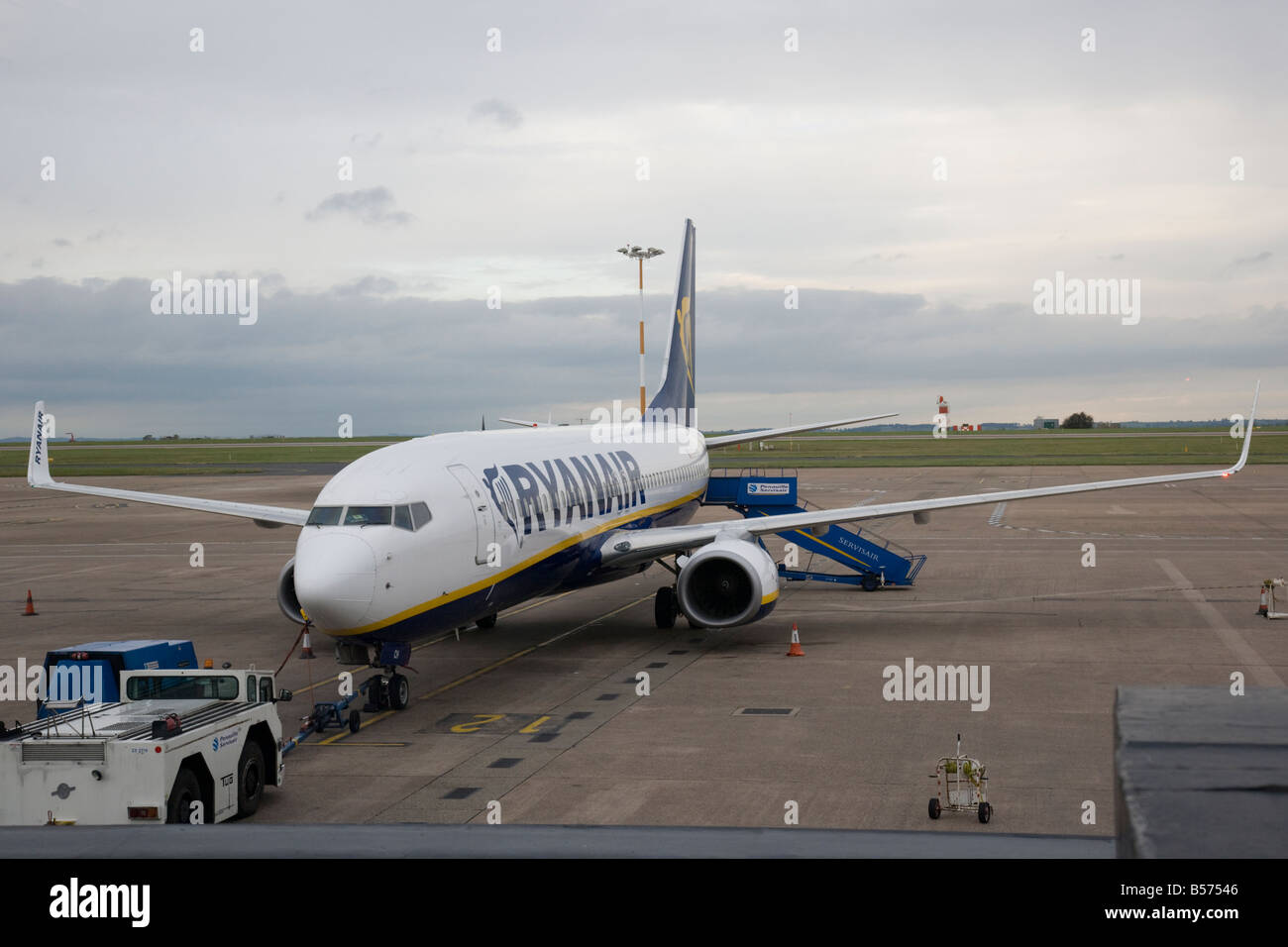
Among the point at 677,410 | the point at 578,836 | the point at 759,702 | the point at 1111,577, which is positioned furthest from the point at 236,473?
the point at 578,836

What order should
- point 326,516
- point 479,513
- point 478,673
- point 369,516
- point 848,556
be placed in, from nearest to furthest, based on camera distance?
point 369,516, point 326,516, point 479,513, point 478,673, point 848,556

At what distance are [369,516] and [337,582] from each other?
154 centimetres

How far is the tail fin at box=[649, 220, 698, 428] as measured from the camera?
41.6 metres

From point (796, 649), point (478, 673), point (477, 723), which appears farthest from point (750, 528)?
point (477, 723)

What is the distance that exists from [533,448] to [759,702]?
8.12 meters

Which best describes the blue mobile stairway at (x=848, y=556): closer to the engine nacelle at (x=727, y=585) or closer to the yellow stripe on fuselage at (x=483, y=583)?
the yellow stripe on fuselage at (x=483, y=583)

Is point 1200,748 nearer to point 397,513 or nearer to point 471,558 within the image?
point 397,513

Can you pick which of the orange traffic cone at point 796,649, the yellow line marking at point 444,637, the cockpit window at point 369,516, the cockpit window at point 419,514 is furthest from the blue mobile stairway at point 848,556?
the cockpit window at point 369,516

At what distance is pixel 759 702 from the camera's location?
2022cm

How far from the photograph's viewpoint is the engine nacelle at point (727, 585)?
24.4m

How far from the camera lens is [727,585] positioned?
25.4 meters

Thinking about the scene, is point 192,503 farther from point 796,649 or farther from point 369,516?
point 796,649

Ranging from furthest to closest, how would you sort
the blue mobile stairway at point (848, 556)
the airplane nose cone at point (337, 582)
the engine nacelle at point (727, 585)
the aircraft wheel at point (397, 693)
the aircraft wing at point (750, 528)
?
the blue mobile stairway at point (848, 556) < the aircraft wing at point (750, 528) < the engine nacelle at point (727, 585) < the aircraft wheel at point (397, 693) < the airplane nose cone at point (337, 582)

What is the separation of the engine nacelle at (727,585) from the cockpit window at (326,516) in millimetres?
8434
